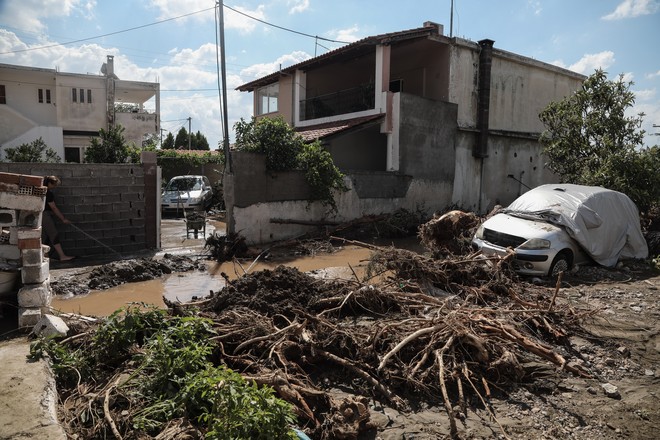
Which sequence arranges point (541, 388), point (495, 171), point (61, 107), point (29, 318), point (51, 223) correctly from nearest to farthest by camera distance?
point (541, 388), point (29, 318), point (51, 223), point (495, 171), point (61, 107)

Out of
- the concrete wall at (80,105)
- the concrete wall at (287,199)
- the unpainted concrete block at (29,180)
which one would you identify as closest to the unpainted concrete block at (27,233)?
the unpainted concrete block at (29,180)

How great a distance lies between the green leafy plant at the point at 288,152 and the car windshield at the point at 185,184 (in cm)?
864

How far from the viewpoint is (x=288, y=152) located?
1292 cm

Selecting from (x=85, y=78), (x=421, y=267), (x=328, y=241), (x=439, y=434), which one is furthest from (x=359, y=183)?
(x=85, y=78)

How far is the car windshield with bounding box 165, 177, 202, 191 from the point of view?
2064cm

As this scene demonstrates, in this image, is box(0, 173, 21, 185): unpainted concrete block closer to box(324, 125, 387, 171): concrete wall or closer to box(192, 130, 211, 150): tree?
box(324, 125, 387, 171): concrete wall

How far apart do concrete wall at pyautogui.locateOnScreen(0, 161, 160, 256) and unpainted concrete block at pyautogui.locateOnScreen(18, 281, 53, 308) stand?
5.25m

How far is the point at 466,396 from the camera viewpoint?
13.2 ft

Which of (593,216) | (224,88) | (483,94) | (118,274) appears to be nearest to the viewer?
(118,274)

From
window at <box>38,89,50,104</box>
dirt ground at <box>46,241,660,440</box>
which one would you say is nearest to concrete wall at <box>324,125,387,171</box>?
dirt ground at <box>46,241,660,440</box>

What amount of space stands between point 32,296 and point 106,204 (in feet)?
18.9

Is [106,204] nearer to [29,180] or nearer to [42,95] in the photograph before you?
[29,180]

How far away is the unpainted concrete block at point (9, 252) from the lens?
17.7ft

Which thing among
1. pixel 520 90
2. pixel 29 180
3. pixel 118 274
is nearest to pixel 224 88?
pixel 118 274
